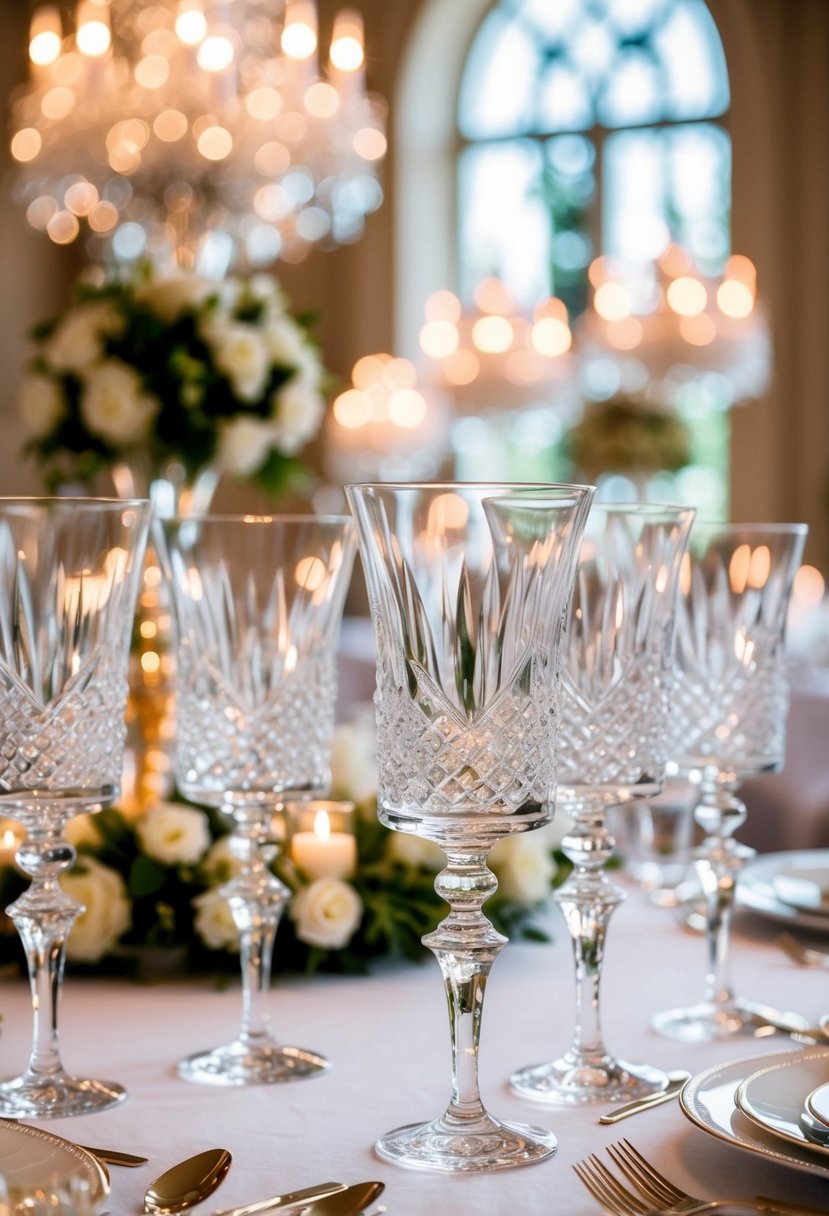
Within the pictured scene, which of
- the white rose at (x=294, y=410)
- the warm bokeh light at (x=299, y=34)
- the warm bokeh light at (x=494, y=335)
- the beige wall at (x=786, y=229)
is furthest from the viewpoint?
the beige wall at (x=786, y=229)

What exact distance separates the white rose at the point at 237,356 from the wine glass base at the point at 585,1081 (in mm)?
1348

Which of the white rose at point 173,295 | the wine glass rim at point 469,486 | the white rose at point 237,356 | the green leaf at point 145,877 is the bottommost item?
the green leaf at point 145,877

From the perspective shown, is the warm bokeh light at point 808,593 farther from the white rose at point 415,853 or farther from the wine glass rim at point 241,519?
the wine glass rim at point 241,519

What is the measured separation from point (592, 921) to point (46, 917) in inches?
14.3

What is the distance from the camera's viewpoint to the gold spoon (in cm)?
73

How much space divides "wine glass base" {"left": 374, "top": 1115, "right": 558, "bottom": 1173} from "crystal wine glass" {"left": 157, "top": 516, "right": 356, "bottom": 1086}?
9.3 inches

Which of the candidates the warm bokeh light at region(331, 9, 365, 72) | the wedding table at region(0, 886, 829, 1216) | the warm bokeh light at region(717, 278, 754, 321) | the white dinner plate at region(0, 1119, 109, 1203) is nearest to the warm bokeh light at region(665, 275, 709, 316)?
the warm bokeh light at region(717, 278, 754, 321)

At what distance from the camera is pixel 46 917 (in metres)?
0.96

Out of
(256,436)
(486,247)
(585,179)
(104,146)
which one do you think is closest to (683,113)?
(585,179)

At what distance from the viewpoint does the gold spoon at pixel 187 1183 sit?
734 mm

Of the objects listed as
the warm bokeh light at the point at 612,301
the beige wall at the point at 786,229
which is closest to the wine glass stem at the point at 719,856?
the warm bokeh light at the point at 612,301

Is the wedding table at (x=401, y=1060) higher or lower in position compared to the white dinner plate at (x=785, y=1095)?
lower

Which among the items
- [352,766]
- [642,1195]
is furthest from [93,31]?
[642,1195]

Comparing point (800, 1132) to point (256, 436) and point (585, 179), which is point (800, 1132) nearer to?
point (256, 436)
